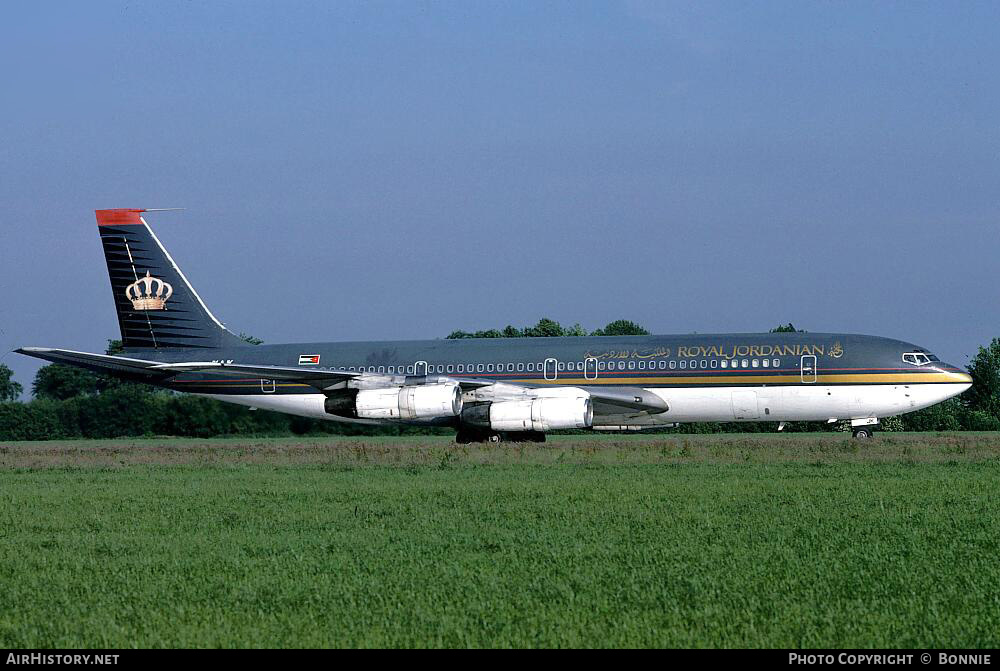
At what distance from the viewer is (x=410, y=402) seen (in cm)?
3158

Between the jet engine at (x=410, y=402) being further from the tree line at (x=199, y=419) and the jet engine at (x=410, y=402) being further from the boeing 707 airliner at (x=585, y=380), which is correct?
the tree line at (x=199, y=419)

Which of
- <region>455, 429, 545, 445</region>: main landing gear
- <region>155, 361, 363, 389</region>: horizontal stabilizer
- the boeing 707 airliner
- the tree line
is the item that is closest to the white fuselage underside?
the boeing 707 airliner

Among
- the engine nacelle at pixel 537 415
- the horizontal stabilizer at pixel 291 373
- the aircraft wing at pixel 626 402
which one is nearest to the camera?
the engine nacelle at pixel 537 415

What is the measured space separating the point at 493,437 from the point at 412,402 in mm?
4924

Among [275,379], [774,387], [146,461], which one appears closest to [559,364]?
[774,387]

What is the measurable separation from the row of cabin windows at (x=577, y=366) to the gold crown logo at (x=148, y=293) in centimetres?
738

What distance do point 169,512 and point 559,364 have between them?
1978 cm

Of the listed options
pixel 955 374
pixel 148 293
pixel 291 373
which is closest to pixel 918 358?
pixel 955 374

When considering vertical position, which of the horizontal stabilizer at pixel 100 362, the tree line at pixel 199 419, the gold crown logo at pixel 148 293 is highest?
the gold crown logo at pixel 148 293

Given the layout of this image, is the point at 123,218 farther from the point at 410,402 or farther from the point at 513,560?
the point at 513,560

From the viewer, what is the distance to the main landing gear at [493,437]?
1378 inches

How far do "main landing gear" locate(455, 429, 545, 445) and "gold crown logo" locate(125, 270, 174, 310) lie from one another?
11755 millimetres

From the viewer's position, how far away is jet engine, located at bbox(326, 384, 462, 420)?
1239 inches

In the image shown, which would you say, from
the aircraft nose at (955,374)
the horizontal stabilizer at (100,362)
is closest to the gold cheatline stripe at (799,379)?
the aircraft nose at (955,374)
